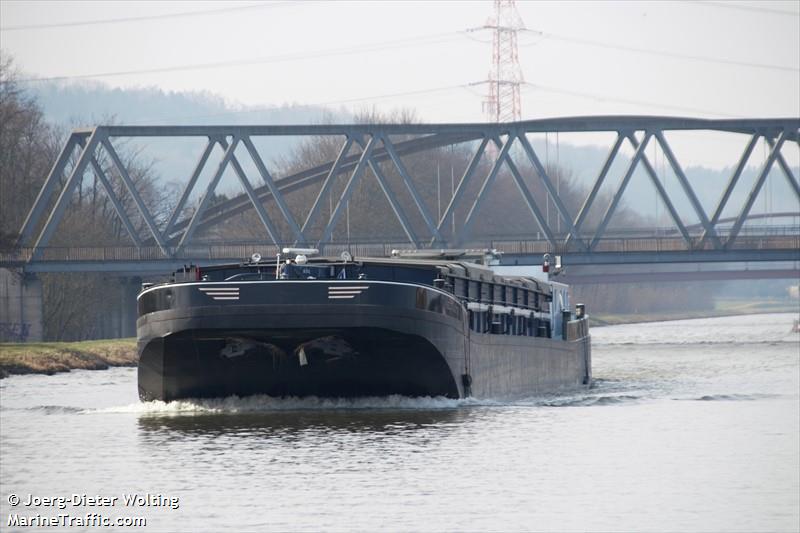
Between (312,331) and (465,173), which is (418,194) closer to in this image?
(465,173)

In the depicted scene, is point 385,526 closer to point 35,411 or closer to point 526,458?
point 526,458

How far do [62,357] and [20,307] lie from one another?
76.0 ft

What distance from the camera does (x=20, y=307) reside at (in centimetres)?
8900

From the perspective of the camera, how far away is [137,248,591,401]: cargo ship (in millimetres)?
35438

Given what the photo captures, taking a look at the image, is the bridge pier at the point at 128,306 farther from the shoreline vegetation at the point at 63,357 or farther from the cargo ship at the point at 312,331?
the cargo ship at the point at 312,331

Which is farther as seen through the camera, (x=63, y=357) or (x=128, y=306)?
(x=128, y=306)

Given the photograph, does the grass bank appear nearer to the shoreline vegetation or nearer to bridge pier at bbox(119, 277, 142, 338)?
the shoreline vegetation

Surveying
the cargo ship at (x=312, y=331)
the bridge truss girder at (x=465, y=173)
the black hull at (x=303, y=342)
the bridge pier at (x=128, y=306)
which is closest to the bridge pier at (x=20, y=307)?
the bridge truss girder at (x=465, y=173)

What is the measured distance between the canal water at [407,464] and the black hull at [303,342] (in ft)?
1.81

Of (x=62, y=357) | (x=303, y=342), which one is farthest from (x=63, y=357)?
(x=303, y=342)

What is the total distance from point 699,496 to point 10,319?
69674 millimetres

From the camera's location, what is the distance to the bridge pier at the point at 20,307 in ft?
278

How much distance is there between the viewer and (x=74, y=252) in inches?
3770

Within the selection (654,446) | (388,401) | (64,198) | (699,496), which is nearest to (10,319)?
(64,198)
